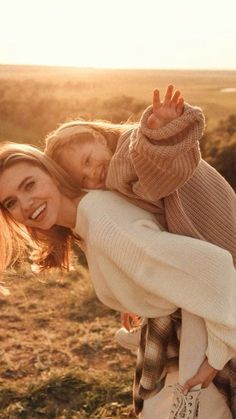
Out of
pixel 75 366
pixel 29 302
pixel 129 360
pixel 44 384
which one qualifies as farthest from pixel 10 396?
pixel 29 302

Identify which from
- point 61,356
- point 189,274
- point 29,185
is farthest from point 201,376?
point 61,356

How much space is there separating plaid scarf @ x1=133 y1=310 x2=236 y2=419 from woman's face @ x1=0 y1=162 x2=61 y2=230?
0.58 m

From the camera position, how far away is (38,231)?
2.63 meters

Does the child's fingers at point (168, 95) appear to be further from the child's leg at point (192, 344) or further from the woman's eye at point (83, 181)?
the child's leg at point (192, 344)

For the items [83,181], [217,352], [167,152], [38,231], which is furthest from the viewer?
[38,231]

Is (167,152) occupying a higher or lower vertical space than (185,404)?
higher

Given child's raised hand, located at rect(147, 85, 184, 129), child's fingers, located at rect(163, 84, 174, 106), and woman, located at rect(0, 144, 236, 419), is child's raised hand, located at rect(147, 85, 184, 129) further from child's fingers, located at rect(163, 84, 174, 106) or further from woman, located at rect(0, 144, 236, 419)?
woman, located at rect(0, 144, 236, 419)

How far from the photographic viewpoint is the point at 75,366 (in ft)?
14.9

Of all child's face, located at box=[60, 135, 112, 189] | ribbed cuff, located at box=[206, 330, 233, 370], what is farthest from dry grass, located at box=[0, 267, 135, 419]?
ribbed cuff, located at box=[206, 330, 233, 370]

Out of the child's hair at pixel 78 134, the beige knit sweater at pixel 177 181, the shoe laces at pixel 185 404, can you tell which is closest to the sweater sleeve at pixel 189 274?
the beige knit sweater at pixel 177 181

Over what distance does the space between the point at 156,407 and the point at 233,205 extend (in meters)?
0.90

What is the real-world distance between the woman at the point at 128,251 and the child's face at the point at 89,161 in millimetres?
54

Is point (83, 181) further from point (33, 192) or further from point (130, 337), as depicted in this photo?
point (130, 337)

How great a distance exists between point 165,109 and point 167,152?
0.15 metres
